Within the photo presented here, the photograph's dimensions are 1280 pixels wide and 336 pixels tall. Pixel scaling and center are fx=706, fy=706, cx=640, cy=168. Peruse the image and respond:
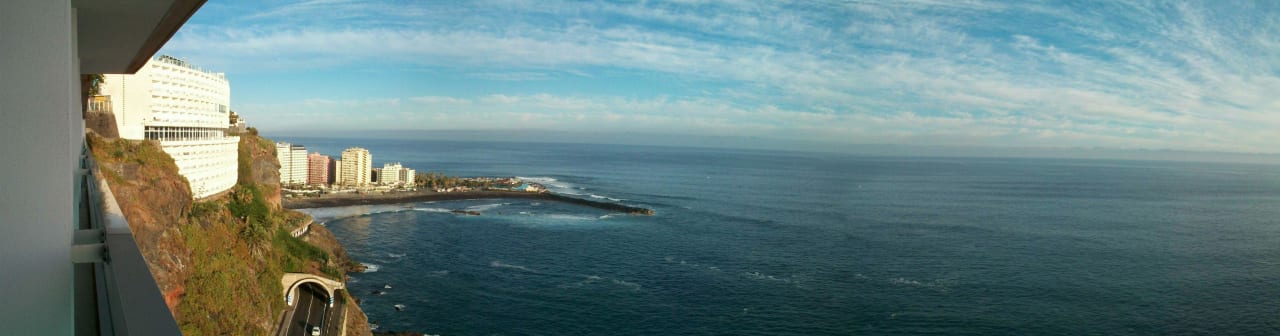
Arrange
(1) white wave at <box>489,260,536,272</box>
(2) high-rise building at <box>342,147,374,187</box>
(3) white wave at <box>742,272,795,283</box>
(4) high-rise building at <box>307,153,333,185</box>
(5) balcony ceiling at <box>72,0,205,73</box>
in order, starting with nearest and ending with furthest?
(5) balcony ceiling at <box>72,0,205,73</box>
(3) white wave at <box>742,272,795,283</box>
(1) white wave at <box>489,260,536,272</box>
(2) high-rise building at <box>342,147,374,187</box>
(4) high-rise building at <box>307,153,333,185</box>

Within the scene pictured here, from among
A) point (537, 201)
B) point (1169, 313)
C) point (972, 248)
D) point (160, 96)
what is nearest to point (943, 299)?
point (1169, 313)

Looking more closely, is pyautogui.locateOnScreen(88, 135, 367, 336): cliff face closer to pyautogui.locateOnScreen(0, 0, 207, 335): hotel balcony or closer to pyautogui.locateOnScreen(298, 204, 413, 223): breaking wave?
pyautogui.locateOnScreen(0, 0, 207, 335): hotel balcony

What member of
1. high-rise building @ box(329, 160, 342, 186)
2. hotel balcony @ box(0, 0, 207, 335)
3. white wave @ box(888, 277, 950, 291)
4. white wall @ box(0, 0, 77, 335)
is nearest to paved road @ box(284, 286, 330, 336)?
Result: hotel balcony @ box(0, 0, 207, 335)

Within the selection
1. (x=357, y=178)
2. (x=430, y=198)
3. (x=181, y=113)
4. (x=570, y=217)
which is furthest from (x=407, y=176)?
(x=181, y=113)

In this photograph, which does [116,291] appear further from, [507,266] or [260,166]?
[260,166]

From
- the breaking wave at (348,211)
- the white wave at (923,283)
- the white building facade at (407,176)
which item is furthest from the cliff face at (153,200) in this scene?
the white building facade at (407,176)

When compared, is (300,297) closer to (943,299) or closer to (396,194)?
(943,299)

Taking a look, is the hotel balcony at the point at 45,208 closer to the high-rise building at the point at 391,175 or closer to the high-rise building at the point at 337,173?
the high-rise building at the point at 391,175
